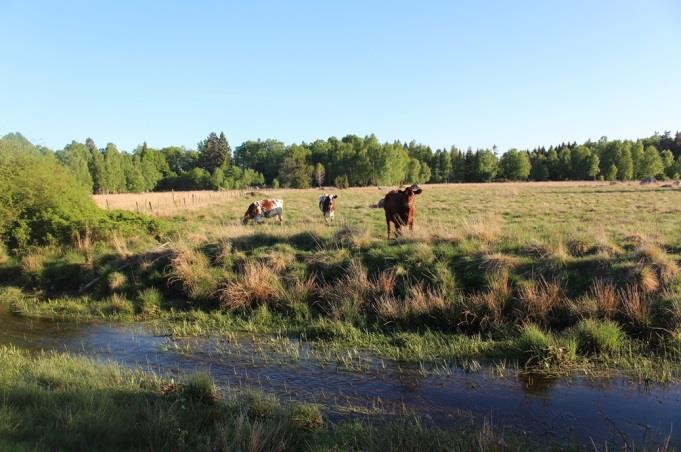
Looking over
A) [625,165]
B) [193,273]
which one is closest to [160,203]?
[193,273]

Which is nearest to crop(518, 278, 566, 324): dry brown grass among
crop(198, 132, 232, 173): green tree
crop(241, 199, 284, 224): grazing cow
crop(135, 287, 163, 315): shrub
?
crop(135, 287, 163, 315): shrub

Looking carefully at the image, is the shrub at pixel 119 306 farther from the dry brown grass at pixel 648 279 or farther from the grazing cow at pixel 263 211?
the dry brown grass at pixel 648 279

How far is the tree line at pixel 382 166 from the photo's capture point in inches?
3472

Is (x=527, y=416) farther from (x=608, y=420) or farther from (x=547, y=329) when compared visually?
(x=547, y=329)

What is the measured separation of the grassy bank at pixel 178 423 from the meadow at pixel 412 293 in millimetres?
219

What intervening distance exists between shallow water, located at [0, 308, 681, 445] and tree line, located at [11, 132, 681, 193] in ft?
237

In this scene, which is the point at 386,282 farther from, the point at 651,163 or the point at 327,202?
the point at 651,163

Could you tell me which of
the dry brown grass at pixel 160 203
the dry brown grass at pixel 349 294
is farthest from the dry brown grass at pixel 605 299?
the dry brown grass at pixel 160 203

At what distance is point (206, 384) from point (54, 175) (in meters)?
17.9

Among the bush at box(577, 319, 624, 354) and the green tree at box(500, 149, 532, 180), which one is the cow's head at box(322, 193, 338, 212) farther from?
the green tree at box(500, 149, 532, 180)

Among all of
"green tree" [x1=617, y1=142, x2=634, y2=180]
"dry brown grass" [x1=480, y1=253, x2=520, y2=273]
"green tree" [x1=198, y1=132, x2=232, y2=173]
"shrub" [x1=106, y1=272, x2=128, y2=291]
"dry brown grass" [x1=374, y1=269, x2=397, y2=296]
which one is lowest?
"shrub" [x1=106, y1=272, x2=128, y2=291]

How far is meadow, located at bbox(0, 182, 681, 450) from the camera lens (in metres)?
8.11

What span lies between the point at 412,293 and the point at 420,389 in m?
3.31

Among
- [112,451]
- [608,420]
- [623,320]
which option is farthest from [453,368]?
[112,451]
